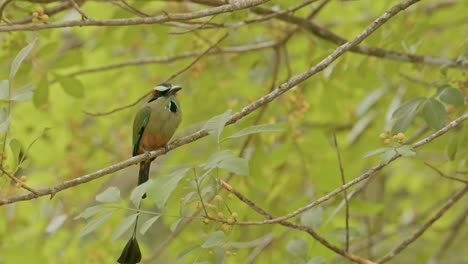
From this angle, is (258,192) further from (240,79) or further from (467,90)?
(467,90)

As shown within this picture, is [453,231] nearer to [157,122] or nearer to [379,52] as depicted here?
[379,52]

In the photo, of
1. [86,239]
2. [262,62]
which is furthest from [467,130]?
[86,239]

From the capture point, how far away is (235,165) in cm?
216

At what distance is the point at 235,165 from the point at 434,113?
124cm

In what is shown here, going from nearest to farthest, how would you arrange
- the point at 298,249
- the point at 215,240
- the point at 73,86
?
the point at 215,240 < the point at 298,249 < the point at 73,86

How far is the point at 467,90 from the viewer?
3.45 metres

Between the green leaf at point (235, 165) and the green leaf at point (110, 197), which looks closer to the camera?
the green leaf at point (235, 165)

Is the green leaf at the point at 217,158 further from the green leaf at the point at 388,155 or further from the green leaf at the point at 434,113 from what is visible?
the green leaf at the point at 434,113

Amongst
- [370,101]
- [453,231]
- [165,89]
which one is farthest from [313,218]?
[453,231]

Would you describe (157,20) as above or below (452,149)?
above

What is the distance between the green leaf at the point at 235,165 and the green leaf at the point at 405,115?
3.34 feet

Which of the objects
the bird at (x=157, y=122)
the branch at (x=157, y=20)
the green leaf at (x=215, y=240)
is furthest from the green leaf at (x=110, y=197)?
the bird at (x=157, y=122)

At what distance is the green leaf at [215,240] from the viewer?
2.41m

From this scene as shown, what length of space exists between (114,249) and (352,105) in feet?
7.06
